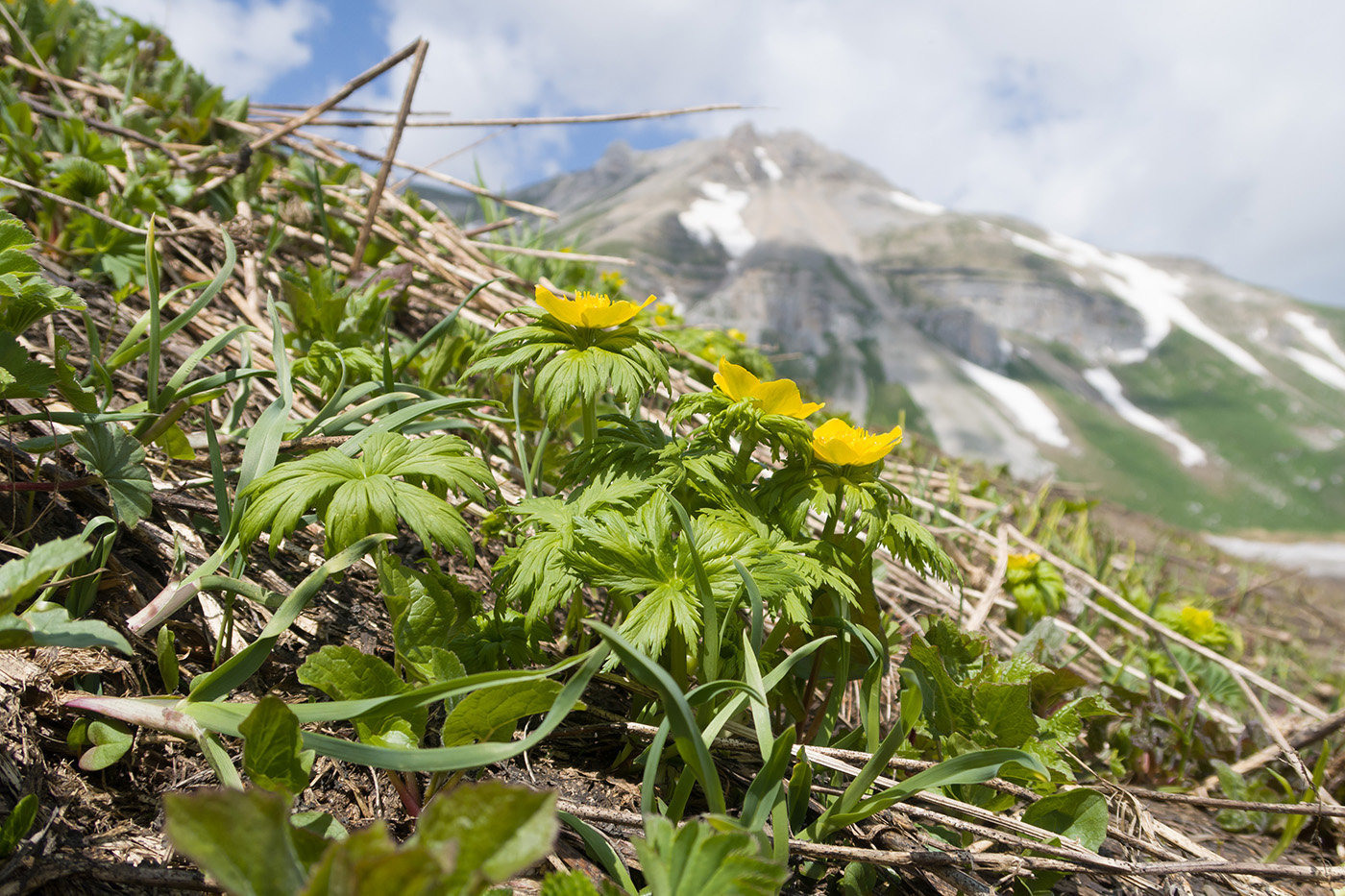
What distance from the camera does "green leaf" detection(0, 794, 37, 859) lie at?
840 millimetres

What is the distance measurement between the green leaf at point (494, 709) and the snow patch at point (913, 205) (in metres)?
174

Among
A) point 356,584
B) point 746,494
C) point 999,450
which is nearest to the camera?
point 746,494

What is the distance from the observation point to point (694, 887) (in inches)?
32.8

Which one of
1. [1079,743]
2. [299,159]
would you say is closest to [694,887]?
[1079,743]

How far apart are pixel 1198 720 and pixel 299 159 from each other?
405 cm

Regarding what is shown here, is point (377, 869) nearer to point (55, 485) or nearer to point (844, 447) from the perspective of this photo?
point (844, 447)

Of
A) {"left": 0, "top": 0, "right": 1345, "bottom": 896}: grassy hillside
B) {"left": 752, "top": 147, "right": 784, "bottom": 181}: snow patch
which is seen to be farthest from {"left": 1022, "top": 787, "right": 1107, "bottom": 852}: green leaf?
{"left": 752, "top": 147, "right": 784, "bottom": 181}: snow patch

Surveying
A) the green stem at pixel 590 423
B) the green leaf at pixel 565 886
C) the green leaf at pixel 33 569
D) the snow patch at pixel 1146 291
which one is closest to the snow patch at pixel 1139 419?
the snow patch at pixel 1146 291

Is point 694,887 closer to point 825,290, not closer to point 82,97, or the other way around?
point 82,97

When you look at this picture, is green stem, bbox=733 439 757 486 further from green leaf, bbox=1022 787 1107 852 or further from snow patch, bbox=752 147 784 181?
snow patch, bbox=752 147 784 181

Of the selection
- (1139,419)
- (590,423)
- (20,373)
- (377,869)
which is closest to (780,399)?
(590,423)

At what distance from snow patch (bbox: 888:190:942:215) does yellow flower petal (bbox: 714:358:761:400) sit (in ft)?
568

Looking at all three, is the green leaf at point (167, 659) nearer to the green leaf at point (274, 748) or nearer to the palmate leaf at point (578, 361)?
the green leaf at point (274, 748)

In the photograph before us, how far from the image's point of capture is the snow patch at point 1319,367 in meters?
122
